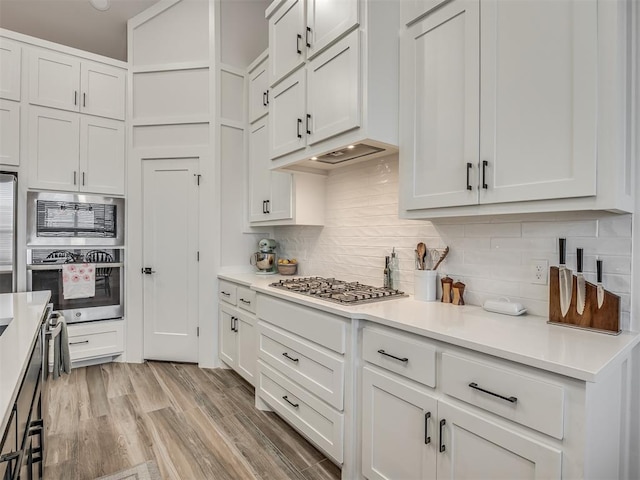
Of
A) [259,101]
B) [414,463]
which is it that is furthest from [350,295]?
[259,101]

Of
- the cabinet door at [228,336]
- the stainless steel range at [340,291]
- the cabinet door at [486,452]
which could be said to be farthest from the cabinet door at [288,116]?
the cabinet door at [486,452]

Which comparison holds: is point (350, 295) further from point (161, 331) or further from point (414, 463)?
point (161, 331)

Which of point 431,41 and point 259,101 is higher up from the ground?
point 259,101

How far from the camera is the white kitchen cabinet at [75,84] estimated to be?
3.05m

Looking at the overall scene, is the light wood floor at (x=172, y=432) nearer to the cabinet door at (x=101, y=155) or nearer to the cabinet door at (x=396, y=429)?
the cabinet door at (x=396, y=429)

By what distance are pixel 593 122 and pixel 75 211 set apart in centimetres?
376

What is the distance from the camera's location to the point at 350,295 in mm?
1886

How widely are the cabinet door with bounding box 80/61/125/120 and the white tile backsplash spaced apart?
2250 mm

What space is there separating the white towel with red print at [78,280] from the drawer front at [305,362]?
189 cm

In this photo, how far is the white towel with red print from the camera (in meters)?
3.09

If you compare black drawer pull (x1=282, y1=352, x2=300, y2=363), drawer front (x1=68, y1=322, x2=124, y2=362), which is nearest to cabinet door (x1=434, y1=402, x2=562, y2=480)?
black drawer pull (x1=282, y1=352, x2=300, y2=363)

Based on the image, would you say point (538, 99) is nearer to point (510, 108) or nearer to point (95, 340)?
point (510, 108)

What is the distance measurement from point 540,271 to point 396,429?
94 cm

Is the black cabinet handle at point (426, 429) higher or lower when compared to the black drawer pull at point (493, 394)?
lower
